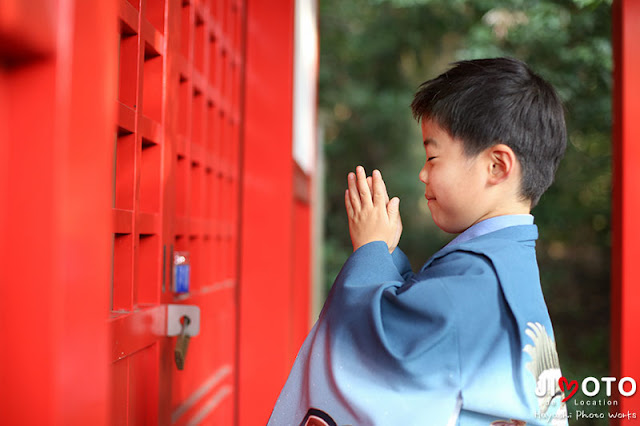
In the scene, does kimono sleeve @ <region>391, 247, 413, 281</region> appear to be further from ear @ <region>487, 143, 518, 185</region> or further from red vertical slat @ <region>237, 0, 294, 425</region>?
red vertical slat @ <region>237, 0, 294, 425</region>

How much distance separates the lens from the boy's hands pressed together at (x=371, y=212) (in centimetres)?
108

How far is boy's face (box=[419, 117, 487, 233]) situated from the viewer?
111 centimetres

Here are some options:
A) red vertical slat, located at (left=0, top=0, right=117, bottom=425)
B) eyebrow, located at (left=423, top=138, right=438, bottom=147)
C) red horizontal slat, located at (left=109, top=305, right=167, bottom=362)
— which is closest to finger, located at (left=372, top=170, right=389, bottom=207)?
eyebrow, located at (left=423, top=138, right=438, bottom=147)

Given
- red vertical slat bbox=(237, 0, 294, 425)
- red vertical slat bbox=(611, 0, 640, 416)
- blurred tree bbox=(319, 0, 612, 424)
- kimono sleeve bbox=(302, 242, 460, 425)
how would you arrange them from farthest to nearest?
blurred tree bbox=(319, 0, 612, 424), red vertical slat bbox=(237, 0, 294, 425), red vertical slat bbox=(611, 0, 640, 416), kimono sleeve bbox=(302, 242, 460, 425)

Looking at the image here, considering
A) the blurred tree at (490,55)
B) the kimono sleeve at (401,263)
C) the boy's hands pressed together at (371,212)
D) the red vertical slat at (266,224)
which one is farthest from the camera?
the blurred tree at (490,55)

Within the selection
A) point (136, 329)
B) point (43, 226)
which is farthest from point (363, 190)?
point (43, 226)

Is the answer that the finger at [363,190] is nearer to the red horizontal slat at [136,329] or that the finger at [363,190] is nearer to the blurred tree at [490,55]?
the red horizontal slat at [136,329]

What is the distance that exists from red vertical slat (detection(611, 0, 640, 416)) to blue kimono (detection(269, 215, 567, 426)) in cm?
105

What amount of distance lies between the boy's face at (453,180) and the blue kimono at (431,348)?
8 centimetres

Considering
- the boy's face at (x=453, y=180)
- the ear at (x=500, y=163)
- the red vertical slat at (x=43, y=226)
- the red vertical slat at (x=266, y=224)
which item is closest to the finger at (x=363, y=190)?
the boy's face at (x=453, y=180)

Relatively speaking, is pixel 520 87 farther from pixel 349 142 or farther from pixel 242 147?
pixel 349 142

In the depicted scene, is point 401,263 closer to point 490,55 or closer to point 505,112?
point 505,112

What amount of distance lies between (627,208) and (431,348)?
4.43 ft

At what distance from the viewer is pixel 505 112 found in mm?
1106
